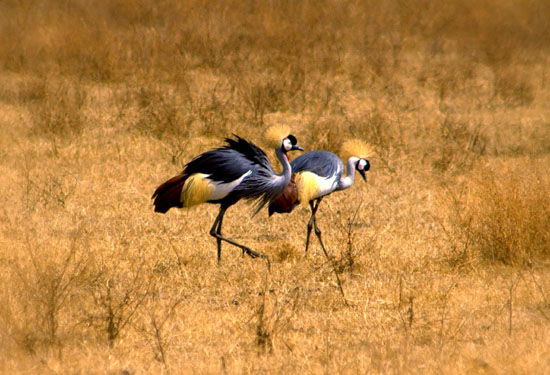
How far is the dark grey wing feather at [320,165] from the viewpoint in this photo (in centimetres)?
531

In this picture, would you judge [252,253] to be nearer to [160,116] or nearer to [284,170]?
[284,170]

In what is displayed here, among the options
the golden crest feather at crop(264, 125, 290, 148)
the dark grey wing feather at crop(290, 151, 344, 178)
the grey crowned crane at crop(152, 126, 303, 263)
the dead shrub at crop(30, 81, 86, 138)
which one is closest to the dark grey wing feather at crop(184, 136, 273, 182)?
the grey crowned crane at crop(152, 126, 303, 263)

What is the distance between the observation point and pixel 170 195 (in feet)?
16.1

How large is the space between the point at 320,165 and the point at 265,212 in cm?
107

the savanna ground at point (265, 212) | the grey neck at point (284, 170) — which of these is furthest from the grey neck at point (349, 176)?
the grey neck at point (284, 170)

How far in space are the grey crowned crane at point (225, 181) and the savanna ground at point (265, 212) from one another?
1.30 ft

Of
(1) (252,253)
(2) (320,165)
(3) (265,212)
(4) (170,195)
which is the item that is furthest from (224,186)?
(3) (265,212)

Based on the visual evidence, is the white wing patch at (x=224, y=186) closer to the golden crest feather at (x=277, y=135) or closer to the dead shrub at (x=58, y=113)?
the golden crest feather at (x=277, y=135)

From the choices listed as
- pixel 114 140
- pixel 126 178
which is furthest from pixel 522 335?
pixel 114 140

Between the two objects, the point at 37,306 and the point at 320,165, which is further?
the point at 320,165

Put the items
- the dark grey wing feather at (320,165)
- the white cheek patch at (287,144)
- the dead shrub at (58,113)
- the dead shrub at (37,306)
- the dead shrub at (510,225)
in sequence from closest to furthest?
the dead shrub at (37,306), the dead shrub at (510,225), the white cheek patch at (287,144), the dark grey wing feather at (320,165), the dead shrub at (58,113)

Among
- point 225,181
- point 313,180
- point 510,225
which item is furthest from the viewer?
point 313,180

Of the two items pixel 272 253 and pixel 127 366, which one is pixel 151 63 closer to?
pixel 272 253

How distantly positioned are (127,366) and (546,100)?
26.7ft
